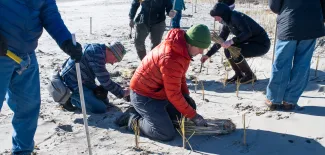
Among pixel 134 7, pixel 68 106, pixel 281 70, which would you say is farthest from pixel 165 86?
pixel 134 7

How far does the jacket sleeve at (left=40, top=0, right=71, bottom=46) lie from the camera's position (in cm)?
316

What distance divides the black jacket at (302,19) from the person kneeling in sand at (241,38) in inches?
39.4

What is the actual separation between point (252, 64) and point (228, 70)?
1.55 ft

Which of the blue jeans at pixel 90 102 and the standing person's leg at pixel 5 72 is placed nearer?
the standing person's leg at pixel 5 72

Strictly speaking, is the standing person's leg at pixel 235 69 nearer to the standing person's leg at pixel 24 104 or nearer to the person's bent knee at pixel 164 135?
the person's bent knee at pixel 164 135

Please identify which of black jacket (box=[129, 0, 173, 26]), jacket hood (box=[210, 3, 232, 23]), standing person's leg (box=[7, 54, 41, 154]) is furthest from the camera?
black jacket (box=[129, 0, 173, 26])

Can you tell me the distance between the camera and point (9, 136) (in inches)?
158

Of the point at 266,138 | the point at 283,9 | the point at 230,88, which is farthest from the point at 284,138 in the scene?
the point at 230,88

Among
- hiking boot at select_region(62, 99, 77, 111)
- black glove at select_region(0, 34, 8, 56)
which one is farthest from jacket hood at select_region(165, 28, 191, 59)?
hiking boot at select_region(62, 99, 77, 111)

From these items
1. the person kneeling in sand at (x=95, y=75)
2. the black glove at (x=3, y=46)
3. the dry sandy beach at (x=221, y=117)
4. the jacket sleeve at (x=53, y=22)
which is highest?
the jacket sleeve at (x=53, y=22)

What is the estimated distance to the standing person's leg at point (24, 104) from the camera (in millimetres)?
3270

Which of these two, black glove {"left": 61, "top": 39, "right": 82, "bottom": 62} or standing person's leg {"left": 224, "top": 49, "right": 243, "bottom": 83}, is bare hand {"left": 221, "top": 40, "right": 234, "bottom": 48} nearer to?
standing person's leg {"left": 224, "top": 49, "right": 243, "bottom": 83}

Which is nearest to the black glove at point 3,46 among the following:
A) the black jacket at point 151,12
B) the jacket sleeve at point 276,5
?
the jacket sleeve at point 276,5

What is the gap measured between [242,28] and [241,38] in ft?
0.43
